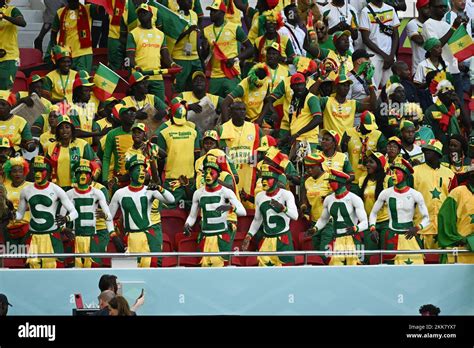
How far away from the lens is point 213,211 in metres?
21.2

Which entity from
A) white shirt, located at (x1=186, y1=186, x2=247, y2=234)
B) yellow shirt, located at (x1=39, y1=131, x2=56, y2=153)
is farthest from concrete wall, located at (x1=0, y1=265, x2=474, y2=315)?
yellow shirt, located at (x1=39, y1=131, x2=56, y2=153)

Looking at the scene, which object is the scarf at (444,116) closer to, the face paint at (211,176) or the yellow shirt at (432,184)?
the yellow shirt at (432,184)

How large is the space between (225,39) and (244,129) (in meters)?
2.15

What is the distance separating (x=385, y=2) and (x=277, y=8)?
1.99 meters

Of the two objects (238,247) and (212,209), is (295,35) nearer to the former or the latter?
(238,247)

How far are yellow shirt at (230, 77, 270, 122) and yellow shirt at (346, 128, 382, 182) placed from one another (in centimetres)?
109

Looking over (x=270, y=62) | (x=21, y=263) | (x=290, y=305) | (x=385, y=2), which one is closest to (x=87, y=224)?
(x=21, y=263)

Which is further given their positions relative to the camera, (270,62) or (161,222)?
(270,62)

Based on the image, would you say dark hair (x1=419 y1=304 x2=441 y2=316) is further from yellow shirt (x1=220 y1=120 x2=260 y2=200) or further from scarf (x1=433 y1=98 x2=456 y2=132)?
scarf (x1=433 y1=98 x2=456 y2=132)

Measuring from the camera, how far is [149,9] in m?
24.5

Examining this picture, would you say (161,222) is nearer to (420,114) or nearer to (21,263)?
(21,263)

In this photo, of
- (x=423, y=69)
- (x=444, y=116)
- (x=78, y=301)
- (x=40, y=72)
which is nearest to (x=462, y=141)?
(x=444, y=116)

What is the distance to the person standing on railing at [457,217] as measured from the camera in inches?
827

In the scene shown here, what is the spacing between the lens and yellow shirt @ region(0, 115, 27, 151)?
22.7m
